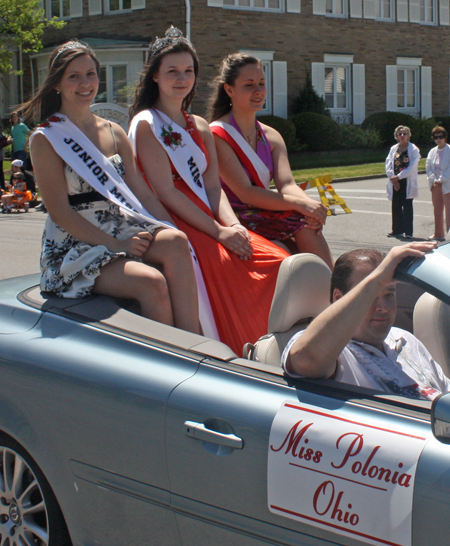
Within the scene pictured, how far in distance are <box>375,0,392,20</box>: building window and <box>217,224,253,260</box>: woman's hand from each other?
27804 mm

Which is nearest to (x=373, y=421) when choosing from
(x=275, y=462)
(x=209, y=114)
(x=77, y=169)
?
(x=275, y=462)

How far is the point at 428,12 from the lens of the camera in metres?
30.5

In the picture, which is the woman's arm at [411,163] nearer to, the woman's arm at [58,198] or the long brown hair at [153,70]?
the long brown hair at [153,70]

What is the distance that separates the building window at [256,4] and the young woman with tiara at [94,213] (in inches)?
901

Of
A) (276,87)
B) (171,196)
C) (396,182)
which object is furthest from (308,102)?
(171,196)

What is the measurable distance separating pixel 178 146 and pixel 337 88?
26.2 m

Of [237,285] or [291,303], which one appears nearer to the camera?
[291,303]

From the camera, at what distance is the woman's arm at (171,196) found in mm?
3441

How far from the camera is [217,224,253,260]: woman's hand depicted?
3.42 meters

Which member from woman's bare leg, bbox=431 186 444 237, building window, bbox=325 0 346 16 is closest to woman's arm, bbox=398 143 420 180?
woman's bare leg, bbox=431 186 444 237

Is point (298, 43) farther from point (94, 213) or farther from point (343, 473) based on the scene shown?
point (343, 473)

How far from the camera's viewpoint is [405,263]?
2133 mm

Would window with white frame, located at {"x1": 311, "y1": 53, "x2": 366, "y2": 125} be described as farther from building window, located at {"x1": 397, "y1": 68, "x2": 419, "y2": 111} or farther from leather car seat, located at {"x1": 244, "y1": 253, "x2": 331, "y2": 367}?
leather car seat, located at {"x1": 244, "y1": 253, "x2": 331, "y2": 367}

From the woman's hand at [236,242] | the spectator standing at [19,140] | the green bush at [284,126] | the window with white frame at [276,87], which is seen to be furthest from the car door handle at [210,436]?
the window with white frame at [276,87]
